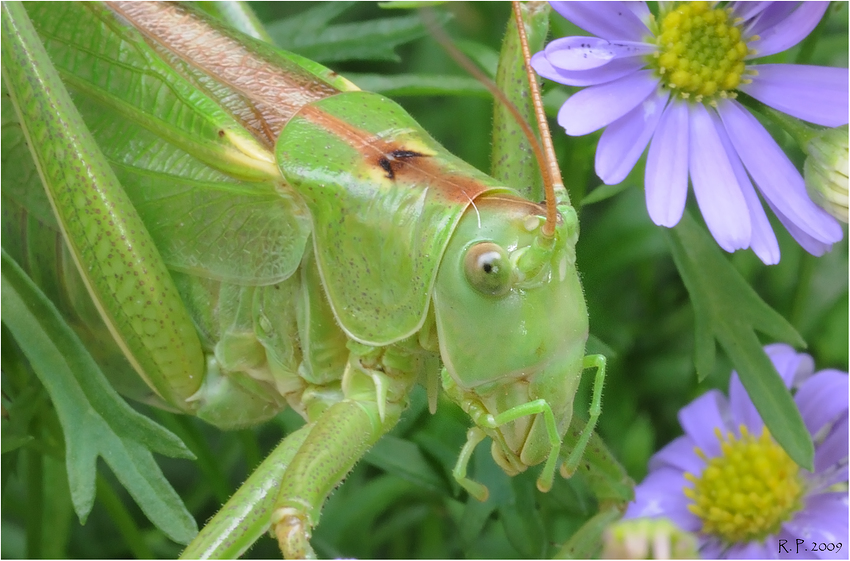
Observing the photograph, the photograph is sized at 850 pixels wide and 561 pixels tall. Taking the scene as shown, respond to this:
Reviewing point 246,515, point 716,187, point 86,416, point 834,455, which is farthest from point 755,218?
point 86,416

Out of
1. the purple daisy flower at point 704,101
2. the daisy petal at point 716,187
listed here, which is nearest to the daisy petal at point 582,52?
the purple daisy flower at point 704,101

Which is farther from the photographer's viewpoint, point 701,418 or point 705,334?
point 701,418

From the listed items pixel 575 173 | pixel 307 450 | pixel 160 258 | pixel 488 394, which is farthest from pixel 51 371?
pixel 575 173

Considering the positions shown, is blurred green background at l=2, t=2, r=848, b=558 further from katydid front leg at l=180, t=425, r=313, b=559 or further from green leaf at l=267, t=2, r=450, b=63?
katydid front leg at l=180, t=425, r=313, b=559

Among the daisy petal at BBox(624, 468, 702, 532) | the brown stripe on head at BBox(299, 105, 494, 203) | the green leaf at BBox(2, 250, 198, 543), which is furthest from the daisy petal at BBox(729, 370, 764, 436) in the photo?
the green leaf at BBox(2, 250, 198, 543)

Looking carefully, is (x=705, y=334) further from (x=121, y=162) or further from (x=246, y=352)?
(x=121, y=162)
